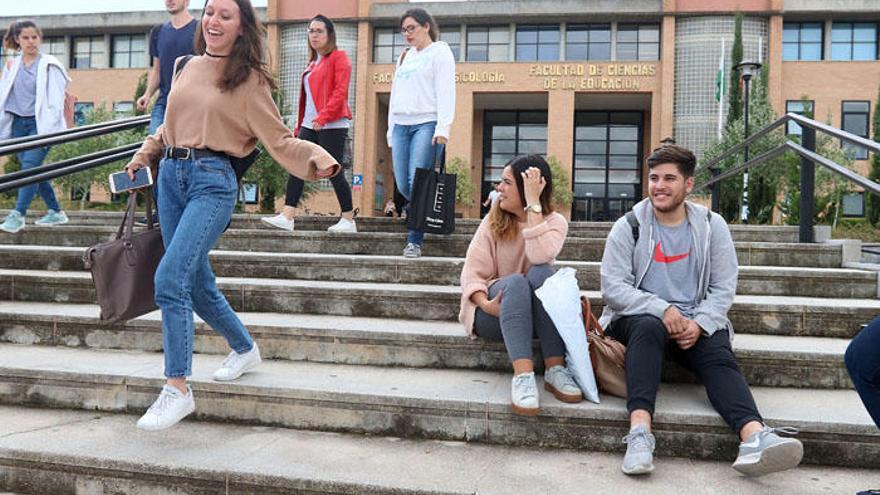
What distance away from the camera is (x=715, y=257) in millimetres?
3188

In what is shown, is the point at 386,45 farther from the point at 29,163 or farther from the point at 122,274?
the point at 122,274

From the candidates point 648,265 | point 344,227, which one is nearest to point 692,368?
point 648,265

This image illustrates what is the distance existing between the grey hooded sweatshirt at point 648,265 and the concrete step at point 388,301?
63 cm

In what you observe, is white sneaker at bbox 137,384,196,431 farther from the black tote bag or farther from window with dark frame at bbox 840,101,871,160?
window with dark frame at bbox 840,101,871,160

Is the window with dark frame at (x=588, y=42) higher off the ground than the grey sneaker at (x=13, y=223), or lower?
higher

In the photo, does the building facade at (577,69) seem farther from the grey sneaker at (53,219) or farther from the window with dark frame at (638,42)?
the grey sneaker at (53,219)

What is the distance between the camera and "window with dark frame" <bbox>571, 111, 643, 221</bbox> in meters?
36.9

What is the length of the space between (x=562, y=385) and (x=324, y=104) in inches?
142

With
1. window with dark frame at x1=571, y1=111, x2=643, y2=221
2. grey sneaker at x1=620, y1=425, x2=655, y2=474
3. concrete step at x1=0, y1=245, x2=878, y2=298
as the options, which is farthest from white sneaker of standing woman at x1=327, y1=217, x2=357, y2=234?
window with dark frame at x1=571, y1=111, x2=643, y2=221

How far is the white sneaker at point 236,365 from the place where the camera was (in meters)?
3.16

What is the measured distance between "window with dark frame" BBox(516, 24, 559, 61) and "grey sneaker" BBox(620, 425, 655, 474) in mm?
32876

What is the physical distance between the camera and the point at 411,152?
5.47 metres

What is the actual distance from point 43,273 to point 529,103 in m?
33.1

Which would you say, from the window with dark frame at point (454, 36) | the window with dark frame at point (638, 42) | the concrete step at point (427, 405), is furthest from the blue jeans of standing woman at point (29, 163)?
the window with dark frame at point (638, 42)
